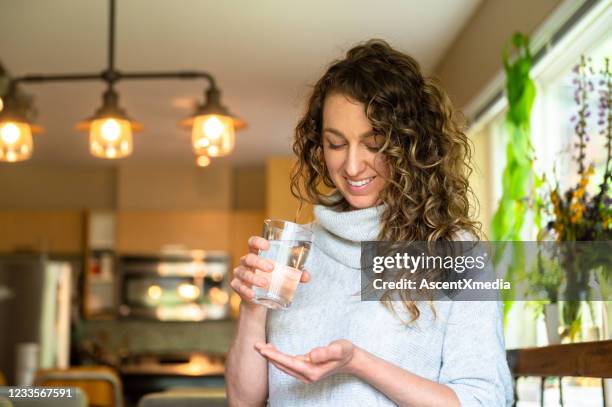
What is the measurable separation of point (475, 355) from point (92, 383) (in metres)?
2.88

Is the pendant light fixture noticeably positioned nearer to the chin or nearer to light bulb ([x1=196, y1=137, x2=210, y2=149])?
light bulb ([x1=196, y1=137, x2=210, y2=149])

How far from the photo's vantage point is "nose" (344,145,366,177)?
1.17m

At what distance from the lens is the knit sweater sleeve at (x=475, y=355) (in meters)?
1.08

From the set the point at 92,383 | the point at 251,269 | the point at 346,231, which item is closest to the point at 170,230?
the point at 92,383

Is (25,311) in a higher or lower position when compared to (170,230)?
lower

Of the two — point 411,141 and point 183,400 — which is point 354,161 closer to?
point 411,141

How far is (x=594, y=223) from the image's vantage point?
210 centimetres

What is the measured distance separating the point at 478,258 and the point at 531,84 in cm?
180

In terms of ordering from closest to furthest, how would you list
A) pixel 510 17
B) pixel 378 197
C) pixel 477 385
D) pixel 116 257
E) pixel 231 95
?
pixel 477 385 < pixel 378 197 < pixel 510 17 < pixel 231 95 < pixel 116 257

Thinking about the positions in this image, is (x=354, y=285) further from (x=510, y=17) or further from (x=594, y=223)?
(x=510, y=17)

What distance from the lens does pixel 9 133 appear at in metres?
2.85

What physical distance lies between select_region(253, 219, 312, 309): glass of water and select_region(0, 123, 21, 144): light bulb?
2.00 meters

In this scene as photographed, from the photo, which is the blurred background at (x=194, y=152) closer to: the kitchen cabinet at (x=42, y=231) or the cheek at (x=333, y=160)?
the kitchen cabinet at (x=42, y=231)

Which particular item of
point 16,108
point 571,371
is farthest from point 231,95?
point 571,371
